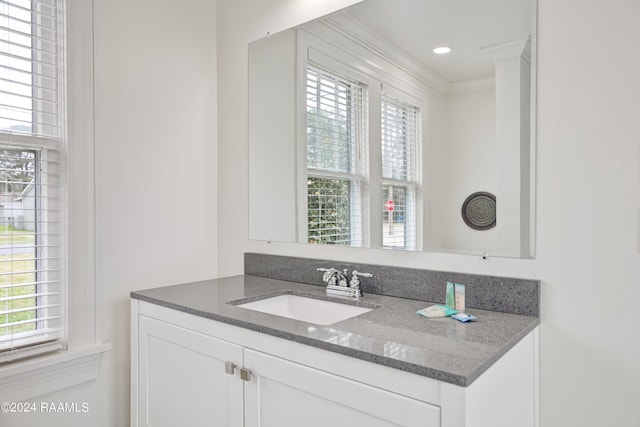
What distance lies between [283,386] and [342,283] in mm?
555

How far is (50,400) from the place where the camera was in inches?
62.5

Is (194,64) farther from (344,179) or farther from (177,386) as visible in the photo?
(177,386)

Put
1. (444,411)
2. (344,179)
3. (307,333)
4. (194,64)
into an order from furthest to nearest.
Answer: (194,64) < (344,179) < (307,333) < (444,411)

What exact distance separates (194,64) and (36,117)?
801 millimetres

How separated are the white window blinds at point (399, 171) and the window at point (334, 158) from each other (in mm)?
128

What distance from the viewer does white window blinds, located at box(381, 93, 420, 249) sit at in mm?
1499

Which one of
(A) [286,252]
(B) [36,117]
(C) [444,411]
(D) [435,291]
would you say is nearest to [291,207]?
(A) [286,252]

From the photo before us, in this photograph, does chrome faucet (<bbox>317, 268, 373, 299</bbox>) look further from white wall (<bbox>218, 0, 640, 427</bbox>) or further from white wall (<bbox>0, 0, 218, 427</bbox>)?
white wall (<bbox>0, 0, 218, 427</bbox>)

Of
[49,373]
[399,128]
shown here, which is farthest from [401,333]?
[49,373]

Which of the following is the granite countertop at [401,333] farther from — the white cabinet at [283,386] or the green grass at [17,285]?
the green grass at [17,285]

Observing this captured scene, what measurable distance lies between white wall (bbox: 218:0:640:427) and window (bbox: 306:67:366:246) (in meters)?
0.61

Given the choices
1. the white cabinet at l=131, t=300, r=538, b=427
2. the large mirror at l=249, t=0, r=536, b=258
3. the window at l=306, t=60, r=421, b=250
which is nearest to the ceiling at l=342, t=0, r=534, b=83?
the large mirror at l=249, t=0, r=536, b=258

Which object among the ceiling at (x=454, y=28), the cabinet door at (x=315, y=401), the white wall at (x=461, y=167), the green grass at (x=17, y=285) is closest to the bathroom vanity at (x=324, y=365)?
the cabinet door at (x=315, y=401)

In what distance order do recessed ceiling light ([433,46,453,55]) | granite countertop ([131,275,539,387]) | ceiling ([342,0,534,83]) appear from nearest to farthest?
1. granite countertop ([131,275,539,387])
2. ceiling ([342,0,534,83])
3. recessed ceiling light ([433,46,453,55])
